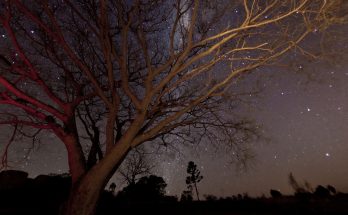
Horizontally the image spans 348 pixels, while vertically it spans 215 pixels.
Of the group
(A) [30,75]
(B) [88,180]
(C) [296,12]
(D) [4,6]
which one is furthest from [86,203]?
(C) [296,12]

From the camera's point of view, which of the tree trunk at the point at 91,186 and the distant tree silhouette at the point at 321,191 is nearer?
the tree trunk at the point at 91,186

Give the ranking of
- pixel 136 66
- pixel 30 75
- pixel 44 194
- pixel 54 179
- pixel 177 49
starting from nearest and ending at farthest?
pixel 30 75 < pixel 177 49 < pixel 136 66 < pixel 44 194 < pixel 54 179

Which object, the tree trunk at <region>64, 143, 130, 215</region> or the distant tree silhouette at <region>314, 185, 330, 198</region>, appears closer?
the tree trunk at <region>64, 143, 130, 215</region>

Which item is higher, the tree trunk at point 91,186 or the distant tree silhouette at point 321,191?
the distant tree silhouette at point 321,191

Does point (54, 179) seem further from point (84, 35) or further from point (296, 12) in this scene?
point (296, 12)

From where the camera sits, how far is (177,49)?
833 centimetres

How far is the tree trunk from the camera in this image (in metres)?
5.59

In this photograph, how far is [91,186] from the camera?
18.6 ft

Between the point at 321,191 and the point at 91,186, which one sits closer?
the point at 91,186

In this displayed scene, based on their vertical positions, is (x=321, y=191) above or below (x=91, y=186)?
above

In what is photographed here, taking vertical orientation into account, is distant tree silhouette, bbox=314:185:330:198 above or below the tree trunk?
above

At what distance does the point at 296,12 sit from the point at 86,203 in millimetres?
5611

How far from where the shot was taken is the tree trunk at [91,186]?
5586mm

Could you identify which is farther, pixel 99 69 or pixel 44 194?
pixel 44 194
